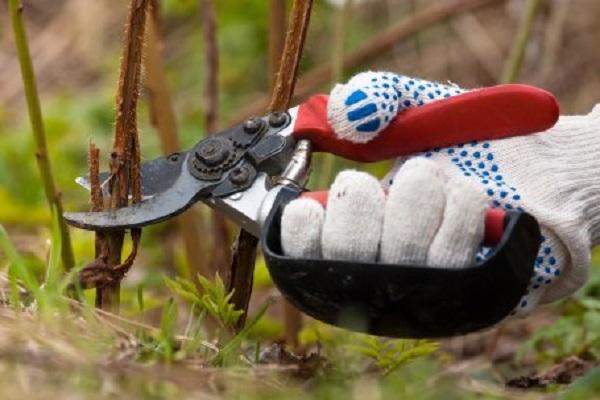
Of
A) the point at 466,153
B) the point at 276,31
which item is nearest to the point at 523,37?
the point at 276,31

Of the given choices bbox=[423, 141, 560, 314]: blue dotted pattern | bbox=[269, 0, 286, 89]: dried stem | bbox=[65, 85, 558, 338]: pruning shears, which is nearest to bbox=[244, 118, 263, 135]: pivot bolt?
bbox=[65, 85, 558, 338]: pruning shears

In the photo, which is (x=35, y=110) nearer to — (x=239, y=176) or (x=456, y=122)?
(x=239, y=176)

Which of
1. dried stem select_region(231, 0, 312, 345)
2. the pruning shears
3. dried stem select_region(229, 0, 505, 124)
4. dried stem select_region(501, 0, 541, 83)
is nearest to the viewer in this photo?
the pruning shears

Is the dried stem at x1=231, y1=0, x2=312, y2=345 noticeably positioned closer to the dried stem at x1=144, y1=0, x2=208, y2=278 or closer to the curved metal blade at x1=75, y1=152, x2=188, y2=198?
the curved metal blade at x1=75, y1=152, x2=188, y2=198

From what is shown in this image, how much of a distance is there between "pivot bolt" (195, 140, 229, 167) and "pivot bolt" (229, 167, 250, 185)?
0.03 meters

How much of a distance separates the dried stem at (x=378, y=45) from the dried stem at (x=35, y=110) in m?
1.64

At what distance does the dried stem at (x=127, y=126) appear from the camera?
1.92 metres

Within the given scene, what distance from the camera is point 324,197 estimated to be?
5.54 ft

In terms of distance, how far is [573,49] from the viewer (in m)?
4.98

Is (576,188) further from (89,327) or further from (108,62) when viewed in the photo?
(108,62)

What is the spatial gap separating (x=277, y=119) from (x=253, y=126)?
0.11 feet

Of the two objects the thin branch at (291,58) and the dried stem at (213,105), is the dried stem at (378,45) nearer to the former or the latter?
the dried stem at (213,105)

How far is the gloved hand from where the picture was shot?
159 centimetres

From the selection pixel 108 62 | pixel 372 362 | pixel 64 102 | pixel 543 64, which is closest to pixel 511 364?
pixel 372 362
